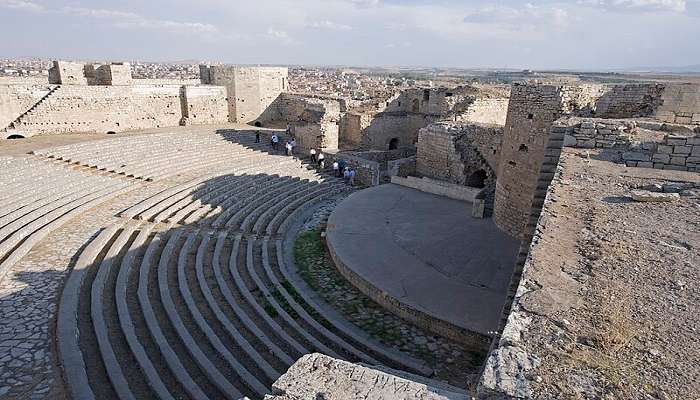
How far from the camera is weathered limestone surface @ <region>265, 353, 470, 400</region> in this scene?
102 inches

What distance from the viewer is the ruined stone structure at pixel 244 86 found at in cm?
2389

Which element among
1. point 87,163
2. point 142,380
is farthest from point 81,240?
point 87,163

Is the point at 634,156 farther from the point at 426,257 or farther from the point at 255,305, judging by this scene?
the point at 255,305

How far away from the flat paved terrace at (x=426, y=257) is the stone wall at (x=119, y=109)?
12720 millimetres

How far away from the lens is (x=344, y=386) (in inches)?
105

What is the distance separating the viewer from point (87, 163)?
14.3 m

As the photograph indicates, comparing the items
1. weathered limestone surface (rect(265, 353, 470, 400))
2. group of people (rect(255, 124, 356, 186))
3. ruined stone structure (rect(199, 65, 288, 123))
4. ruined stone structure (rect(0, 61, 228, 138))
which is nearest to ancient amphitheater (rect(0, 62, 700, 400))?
weathered limestone surface (rect(265, 353, 470, 400))

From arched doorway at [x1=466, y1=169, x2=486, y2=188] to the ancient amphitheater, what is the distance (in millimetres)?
95

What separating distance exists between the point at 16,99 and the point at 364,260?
16.1 meters

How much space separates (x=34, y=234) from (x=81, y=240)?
0.90 m

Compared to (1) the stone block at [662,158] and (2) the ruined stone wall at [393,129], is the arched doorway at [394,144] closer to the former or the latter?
(2) the ruined stone wall at [393,129]

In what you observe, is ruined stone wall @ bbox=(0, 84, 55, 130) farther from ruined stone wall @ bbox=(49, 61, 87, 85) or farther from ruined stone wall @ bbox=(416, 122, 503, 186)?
ruined stone wall @ bbox=(416, 122, 503, 186)

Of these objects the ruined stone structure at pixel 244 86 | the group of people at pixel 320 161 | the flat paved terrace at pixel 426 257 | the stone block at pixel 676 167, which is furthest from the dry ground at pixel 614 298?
the ruined stone structure at pixel 244 86

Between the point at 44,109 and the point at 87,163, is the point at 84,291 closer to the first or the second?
the point at 87,163
